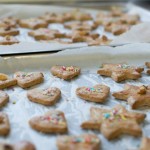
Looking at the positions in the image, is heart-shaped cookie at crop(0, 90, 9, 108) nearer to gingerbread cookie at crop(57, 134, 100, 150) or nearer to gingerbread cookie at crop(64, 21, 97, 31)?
gingerbread cookie at crop(57, 134, 100, 150)

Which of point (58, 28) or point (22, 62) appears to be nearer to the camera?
point (22, 62)

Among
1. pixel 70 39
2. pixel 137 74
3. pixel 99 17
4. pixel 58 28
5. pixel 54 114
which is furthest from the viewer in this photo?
pixel 99 17

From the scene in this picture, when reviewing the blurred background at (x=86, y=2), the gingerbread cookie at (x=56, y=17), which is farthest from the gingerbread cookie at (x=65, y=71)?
the blurred background at (x=86, y=2)

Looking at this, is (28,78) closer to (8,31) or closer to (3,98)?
(3,98)

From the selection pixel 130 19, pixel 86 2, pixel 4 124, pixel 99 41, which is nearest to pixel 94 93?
pixel 4 124

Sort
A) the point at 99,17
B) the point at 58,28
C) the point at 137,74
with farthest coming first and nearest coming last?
the point at 99,17
the point at 58,28
the point at 137,74

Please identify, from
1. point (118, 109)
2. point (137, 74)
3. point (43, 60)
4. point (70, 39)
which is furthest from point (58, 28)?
point (118, 109)

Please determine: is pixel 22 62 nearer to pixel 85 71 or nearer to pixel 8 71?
pixel 8 71
